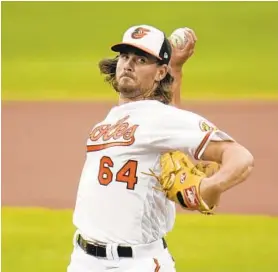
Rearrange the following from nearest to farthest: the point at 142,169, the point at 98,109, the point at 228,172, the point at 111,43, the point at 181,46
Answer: the point at 228,172
the point at 142,169
the point at 181,46
the point at 98,109
the point at 111,43

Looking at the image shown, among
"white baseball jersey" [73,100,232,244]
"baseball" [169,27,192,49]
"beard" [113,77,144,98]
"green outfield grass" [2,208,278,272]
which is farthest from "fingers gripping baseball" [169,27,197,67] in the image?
"green outfield grass" [2,208,278,272]

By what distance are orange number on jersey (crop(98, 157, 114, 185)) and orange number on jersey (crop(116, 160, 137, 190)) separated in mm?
69

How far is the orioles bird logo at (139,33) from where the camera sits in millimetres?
4715

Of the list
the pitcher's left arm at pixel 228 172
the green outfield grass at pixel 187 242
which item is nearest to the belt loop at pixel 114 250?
the pitcher's left arm at pixel 228 172

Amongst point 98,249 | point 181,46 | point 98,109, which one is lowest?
point 98,109

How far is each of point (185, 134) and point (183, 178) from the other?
216 millimetres

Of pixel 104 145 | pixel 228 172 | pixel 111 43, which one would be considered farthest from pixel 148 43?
pixel 111 43

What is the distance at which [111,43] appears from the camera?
1184cm

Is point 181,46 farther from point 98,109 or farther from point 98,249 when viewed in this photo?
point 98,109

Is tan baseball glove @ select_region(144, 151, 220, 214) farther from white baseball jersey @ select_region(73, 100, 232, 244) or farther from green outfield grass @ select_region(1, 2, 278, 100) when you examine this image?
green outfield grass @ select_region(1, 2, 278, 100)

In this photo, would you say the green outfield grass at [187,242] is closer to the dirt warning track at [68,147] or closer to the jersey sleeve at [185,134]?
the dirt warning track at [68,147]

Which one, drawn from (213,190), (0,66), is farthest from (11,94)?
(213,190)

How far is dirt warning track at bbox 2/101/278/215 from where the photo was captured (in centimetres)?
883

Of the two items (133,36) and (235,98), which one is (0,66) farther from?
(133,36)
